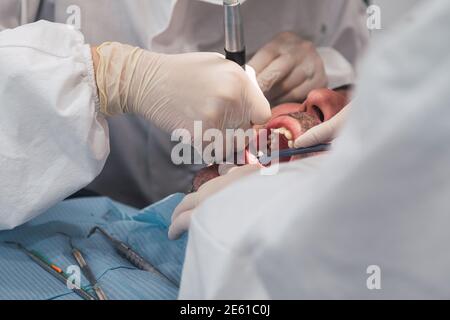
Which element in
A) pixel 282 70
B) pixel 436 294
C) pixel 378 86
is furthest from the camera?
pixel 282 70

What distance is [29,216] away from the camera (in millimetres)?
1099

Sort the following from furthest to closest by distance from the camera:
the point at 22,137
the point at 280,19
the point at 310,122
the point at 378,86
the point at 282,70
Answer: the point at 280,19 → the point at 282,70 → the point at 310,122 → the point at 22,137 → the point at 378,86

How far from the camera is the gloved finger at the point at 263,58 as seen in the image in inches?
57.1

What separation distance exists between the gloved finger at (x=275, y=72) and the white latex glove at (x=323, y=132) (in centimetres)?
32

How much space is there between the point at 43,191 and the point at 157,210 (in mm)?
251

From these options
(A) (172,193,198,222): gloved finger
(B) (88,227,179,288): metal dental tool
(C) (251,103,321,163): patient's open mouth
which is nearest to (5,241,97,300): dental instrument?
(B) (88,227,179,288): metal dental tool

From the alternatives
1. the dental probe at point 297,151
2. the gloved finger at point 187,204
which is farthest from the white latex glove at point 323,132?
the gloved finger at point 187,204

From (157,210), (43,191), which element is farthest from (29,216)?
(157,210)

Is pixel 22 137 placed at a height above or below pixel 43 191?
above

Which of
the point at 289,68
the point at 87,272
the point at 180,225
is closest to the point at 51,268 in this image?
the point at 87,272

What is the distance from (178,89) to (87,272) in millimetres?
388

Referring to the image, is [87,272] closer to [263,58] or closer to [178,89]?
Result: [178,89]

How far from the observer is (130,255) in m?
1.14

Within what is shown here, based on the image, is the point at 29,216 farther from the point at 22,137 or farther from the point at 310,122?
the point at 310,122
